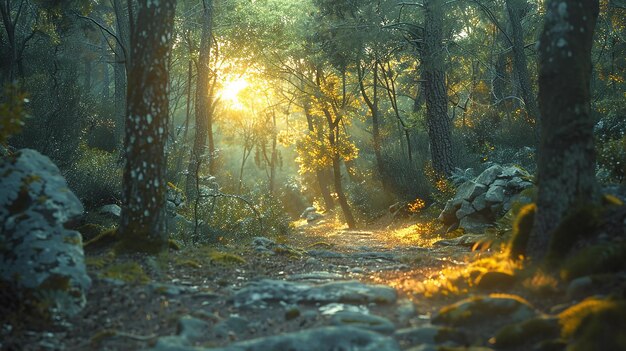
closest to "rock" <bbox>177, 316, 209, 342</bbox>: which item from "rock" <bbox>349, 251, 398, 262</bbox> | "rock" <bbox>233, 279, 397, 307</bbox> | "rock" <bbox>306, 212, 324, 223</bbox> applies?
"rock" <bbox>233, 279, 397, 307</bbox>

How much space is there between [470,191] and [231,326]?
31.8 ft

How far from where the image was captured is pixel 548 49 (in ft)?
19.6

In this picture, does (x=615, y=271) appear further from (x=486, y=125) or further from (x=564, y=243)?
(x=486, y=125)

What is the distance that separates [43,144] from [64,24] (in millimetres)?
6610

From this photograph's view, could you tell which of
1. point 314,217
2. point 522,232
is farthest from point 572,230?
point 314,217

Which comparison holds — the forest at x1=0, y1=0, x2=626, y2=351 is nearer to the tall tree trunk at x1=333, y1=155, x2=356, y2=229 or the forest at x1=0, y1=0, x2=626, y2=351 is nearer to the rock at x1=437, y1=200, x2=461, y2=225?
the rock at x1=437, y1=200, x2=461, y2=225

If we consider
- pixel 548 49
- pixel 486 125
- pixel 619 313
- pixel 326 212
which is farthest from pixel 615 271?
pixel 326 212

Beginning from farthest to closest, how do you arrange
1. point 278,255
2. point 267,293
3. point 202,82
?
point 202,82, point 278,255, point 267,293

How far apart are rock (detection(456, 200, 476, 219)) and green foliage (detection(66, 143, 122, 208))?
8730mm

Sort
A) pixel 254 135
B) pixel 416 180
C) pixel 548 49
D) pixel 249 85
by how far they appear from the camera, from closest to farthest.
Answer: pixel 548 49
pixel 416 180
pixel 249 85
pixel 254 135

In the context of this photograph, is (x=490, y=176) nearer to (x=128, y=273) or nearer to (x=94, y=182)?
(x=128, y=273)

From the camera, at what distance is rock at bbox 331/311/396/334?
484cm

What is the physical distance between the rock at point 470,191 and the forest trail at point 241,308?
18.0ft

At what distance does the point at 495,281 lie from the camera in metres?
5.85
